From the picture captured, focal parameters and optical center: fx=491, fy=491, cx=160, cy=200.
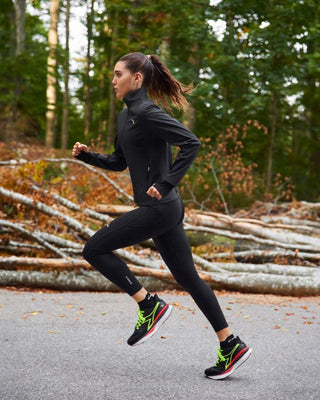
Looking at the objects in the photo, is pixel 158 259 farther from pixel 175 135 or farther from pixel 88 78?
pixel 88 78

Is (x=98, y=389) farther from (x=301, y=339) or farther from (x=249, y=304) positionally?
(x=249, y=304)

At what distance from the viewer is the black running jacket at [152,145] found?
3.17 metres

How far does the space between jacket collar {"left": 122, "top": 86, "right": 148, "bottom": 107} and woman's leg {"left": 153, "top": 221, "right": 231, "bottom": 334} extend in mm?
892

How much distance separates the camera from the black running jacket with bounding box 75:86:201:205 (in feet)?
10.4

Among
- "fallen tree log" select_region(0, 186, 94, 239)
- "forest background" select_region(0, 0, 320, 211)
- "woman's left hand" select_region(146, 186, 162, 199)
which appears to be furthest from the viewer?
"forest background" select_region(0, 0, 320, 211)

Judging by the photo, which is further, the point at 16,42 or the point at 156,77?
the point at 16,42

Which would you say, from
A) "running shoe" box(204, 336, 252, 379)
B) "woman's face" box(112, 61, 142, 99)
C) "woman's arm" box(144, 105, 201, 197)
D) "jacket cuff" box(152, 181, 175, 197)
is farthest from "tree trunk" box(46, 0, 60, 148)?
"running shoe" box(204, 336, 252, 379)

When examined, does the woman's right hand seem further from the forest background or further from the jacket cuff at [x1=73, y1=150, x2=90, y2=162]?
the forest background

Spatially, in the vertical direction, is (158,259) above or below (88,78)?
below

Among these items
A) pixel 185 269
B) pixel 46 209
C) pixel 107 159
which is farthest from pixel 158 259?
pixel 185 269

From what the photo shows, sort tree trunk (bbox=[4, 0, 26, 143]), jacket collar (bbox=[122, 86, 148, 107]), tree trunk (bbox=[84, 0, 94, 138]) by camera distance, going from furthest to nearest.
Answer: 1. tree trunk (bbox=[84, 0, 94, 138])
2. tree trunk (bbox=[4, 0, 26, 143])
3. jacket collar (bbox=[122, 86, 148, 107])

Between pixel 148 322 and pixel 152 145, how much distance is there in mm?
1223

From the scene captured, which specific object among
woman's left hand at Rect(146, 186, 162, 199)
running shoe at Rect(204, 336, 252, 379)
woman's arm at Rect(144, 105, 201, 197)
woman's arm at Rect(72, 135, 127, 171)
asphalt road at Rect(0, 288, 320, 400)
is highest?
woman's arm at Rect(144, 105, 201, 197)

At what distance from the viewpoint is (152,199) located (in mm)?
3238
